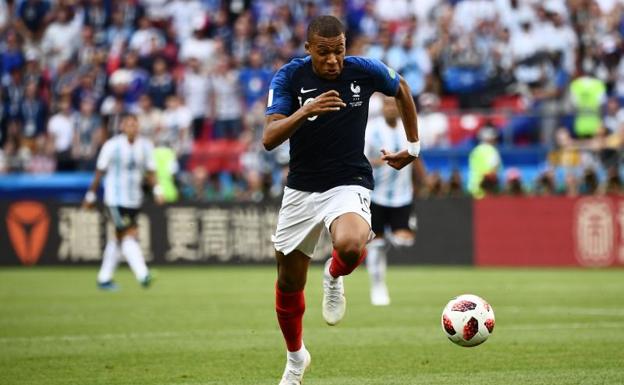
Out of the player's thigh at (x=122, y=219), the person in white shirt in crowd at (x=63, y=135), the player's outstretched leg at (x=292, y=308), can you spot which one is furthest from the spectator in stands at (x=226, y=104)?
the player's outstretched leg at (x=292, y=308)

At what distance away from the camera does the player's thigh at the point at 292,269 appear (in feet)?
27.4

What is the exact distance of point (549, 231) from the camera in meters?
23.1

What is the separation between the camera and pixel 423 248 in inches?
937

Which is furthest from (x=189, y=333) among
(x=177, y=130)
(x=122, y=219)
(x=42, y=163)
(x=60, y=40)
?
(x=60, y=40)

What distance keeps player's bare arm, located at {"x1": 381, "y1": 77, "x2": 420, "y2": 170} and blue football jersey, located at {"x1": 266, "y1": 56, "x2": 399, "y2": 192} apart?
28cm

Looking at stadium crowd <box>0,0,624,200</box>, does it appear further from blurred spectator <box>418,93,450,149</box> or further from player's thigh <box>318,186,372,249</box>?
player's thigh <box>318,186,372,249</box>

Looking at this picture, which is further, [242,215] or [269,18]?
[269,18]

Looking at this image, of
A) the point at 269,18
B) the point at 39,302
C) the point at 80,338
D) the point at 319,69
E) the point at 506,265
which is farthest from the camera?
the point at 269,18

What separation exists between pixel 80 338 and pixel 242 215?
12.8 meters

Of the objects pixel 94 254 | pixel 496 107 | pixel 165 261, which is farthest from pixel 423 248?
pixel 94 254

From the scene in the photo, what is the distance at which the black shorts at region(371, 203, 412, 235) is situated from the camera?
53.0ft

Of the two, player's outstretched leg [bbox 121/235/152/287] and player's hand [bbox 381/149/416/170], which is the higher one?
player's hand [bbox 381/149/416/170]

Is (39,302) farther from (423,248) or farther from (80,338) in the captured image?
(423,248)

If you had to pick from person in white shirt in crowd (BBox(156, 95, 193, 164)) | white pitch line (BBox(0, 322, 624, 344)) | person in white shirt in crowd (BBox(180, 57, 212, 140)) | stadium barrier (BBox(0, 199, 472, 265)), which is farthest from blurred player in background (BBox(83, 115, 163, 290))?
person in white shirt in crowd (BBox(180, 57, 212, 140))
